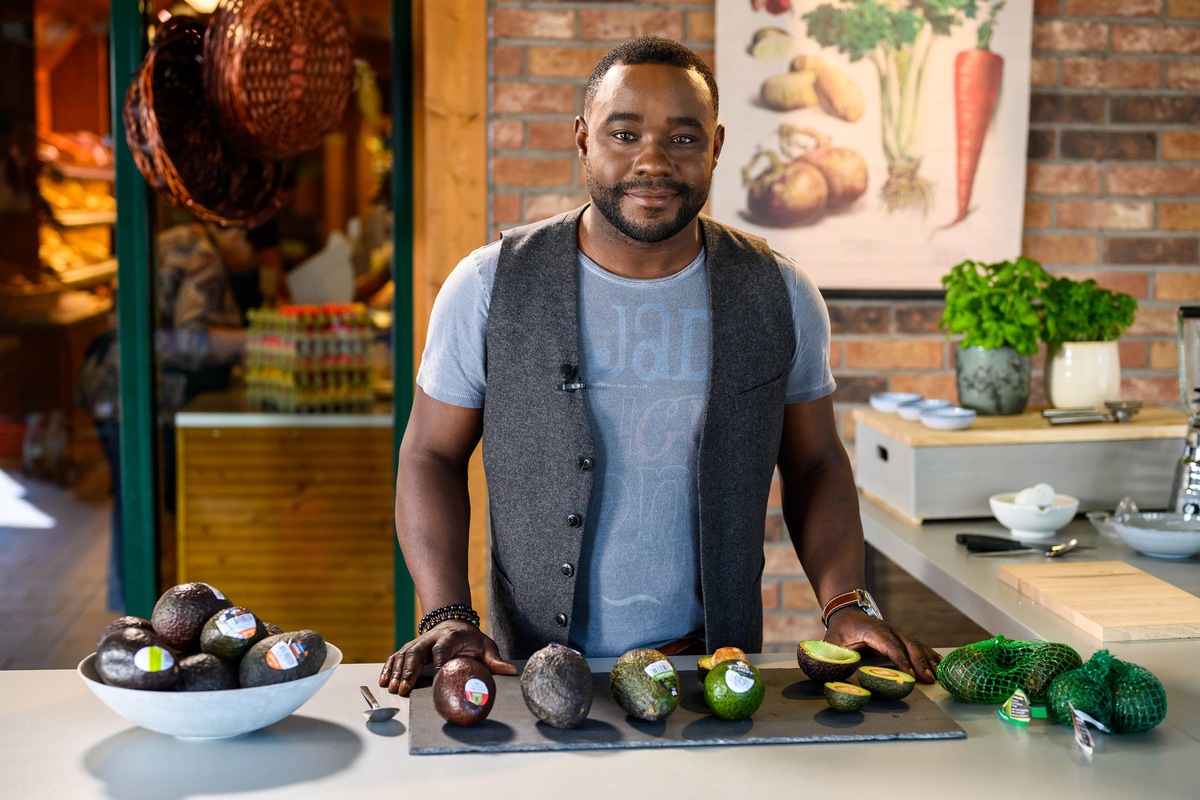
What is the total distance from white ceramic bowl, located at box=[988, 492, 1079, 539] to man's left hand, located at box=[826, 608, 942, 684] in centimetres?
85

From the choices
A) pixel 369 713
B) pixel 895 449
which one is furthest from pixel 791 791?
pixel 895 449

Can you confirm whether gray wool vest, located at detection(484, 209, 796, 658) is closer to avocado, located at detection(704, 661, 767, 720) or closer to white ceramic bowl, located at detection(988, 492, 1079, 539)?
avocado, located at detection(704, 661, 767, 720)

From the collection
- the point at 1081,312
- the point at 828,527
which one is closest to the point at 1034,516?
the point at 1081,312

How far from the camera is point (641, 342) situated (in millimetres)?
1918

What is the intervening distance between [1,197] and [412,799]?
121 inches

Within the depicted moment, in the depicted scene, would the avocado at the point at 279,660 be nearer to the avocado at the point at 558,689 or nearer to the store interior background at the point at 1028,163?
the avocado at the point at 558,689

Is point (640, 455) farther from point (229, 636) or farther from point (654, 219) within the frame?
point (229, 636)

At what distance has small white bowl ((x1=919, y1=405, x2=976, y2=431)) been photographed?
2.62 m

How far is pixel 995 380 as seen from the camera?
9.00 feet

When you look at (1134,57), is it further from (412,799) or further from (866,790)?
(412,799)

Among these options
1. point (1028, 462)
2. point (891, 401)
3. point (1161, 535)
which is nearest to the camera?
point (1161, 535)

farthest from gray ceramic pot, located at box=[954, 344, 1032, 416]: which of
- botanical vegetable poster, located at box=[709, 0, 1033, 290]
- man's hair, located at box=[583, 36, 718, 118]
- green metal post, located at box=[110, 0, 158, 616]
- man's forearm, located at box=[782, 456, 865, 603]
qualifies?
green metal post, located at box=[110, 0, 158, 616]

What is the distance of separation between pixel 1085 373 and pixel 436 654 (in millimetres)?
1803

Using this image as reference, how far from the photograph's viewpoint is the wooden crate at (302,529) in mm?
3617
